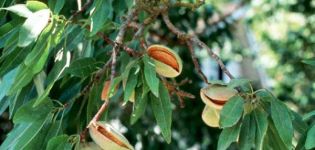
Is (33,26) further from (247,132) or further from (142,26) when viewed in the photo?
(247,132)

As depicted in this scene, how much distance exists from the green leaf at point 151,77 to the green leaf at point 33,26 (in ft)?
0.79

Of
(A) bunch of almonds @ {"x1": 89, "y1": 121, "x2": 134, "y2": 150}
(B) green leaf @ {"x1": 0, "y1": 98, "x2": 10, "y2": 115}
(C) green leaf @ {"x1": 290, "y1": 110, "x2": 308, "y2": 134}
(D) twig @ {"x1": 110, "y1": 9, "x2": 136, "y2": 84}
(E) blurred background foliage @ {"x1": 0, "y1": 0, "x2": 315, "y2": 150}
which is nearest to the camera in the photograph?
(A) bunch of almonds @ {"x1": 89, "y1": 121, "x2": 134, "y2": 150}

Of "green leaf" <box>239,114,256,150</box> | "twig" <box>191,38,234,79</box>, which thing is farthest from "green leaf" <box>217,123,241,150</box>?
"twig" <box>191,38,234,79</box>

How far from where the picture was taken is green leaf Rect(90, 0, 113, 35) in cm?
149

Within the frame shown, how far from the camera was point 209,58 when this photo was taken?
4383 millimetres

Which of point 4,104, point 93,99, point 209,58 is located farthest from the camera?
point 209,58

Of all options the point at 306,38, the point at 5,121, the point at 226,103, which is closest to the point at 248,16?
the point at 306,38

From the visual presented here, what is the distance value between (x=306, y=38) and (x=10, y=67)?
3381 mm

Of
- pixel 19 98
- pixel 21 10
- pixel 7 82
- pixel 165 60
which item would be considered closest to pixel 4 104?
pixel 19 98

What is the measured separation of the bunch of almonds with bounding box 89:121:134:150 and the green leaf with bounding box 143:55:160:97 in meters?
0.12

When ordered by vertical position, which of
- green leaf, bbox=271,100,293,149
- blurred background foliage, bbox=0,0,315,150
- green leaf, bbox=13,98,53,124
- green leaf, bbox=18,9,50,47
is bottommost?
blurred background foliage, bbox=0,0,315,150

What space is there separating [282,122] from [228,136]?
0.40ft

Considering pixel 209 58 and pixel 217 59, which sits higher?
pixel 217 59

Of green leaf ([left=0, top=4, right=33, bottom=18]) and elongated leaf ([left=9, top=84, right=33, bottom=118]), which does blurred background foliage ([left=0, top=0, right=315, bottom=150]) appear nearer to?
elongated leaf ([left=9, top=84, right=33, bottom=118])
